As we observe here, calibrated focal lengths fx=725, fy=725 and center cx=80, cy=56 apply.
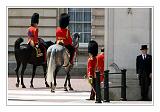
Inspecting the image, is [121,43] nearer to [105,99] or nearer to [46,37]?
[105,99]

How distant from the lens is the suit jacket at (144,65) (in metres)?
14.8

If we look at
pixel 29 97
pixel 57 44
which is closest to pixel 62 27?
pixel 57 44

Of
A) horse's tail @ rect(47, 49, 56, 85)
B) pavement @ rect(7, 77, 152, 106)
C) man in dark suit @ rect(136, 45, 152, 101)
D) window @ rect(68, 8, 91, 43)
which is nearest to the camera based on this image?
pavement @ rect(7, 77, 152, 106)

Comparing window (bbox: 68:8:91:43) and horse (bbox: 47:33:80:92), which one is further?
window (bbox: 68:8:91:43)

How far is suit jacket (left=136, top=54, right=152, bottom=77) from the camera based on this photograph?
48.5 ft

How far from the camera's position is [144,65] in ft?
48.8

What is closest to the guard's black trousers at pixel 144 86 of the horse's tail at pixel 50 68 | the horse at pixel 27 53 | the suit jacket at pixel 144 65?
the suit jacket at pixel 144 65

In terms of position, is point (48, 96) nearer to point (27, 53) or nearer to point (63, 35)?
point (63, 35)

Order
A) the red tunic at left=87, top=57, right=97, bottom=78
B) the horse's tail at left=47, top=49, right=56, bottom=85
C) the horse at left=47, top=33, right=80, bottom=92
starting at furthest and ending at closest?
the horse's tail at left=47, top=49, right=56, bottom=85 < the horse at left=47, top=33, right=80, bottom=92 < the red tunic at left=87, top=57, right=97, bottom=78

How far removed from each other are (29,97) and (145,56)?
9.40ft

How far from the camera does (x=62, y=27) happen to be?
1786 cm

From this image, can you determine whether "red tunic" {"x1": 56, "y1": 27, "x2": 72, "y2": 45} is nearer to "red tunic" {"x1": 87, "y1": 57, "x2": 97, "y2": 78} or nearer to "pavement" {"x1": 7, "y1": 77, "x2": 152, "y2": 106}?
"pavement" {"x1": 7, "y1": 77, "x2": 152, "y2": 106}

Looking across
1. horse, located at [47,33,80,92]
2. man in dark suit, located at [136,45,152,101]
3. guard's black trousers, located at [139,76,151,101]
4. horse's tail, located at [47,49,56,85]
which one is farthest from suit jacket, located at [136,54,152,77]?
horse's tail, located at [47,49,56,85]

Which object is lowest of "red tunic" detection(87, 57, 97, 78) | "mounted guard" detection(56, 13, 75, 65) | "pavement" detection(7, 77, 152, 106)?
"pavement" detection(7, 77, 152, 106)
